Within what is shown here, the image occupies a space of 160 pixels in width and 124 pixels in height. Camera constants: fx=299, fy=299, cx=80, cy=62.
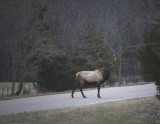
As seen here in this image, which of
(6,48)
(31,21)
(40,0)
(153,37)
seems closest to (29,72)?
(6,48)

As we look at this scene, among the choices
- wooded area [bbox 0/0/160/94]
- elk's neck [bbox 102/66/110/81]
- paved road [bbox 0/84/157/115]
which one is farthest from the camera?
wooded area [bbox 0/0/160/94]

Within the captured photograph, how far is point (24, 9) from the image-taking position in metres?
22.1

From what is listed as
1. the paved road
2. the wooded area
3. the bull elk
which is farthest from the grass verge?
the wooded area

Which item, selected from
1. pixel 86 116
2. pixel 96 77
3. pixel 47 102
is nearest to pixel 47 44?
pixel 96 77

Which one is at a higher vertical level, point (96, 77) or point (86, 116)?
point (96, 77)

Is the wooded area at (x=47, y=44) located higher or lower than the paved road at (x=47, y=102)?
higher

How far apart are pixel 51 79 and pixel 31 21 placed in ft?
22.7

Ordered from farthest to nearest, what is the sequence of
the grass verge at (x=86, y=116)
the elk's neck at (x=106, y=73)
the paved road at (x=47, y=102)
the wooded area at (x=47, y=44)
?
the wooded area at (x=47, y=44)
the elk's neck at (x=106, y=73)
the paved road at (x=47, y=102)
the grass verge at (x=86, y=116)

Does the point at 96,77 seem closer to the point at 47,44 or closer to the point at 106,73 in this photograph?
the point at 106,73

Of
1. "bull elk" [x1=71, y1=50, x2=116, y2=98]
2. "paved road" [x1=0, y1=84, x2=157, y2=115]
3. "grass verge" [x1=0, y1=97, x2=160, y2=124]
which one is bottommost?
"paved road" [x1=0, y1=84, x2=157, y2=115]

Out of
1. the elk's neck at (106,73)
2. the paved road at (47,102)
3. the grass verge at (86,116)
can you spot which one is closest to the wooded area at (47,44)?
the elk's neck at (106,73)

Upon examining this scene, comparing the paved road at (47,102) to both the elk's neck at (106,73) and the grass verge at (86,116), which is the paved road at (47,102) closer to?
the elk's neck at (106,73)

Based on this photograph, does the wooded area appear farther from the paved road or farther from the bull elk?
the paved road

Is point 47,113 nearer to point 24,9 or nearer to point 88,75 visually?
point 88,75
